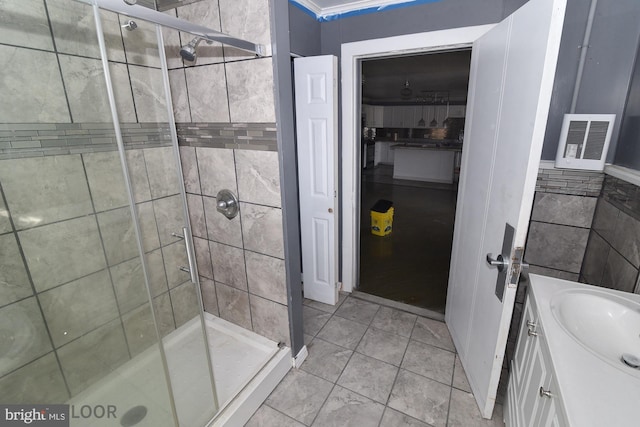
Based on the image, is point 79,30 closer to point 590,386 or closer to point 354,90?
point 354,90

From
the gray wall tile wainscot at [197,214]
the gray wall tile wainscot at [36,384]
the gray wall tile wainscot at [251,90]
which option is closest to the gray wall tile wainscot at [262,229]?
the gray wall tile wainscot at [197,214]

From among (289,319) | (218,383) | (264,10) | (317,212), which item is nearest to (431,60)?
(317,212)

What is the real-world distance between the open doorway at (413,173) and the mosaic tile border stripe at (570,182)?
0.92 m

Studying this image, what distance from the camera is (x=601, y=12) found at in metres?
1.43

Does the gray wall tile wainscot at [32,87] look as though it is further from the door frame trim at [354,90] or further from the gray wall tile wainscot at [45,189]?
the door frame trim at [354,90]

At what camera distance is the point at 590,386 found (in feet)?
2.54

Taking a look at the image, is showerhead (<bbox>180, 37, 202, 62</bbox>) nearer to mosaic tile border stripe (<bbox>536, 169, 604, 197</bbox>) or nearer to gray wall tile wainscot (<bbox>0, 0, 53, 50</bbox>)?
gray wall tile wainscot (<bbox>0, 0, 53, 50</bbox>)

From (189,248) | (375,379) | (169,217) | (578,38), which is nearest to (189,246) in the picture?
(189,248)

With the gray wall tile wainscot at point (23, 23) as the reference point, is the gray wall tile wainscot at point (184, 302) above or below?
below

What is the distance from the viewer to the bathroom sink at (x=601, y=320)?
1002 mm

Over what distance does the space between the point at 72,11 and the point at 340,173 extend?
1776mm

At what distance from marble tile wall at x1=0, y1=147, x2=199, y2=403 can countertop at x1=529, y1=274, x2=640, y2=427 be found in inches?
51.6

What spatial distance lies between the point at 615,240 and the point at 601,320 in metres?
0.50

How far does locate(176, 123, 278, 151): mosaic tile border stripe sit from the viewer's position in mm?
1513
